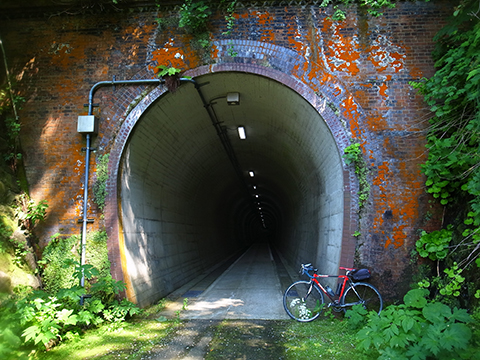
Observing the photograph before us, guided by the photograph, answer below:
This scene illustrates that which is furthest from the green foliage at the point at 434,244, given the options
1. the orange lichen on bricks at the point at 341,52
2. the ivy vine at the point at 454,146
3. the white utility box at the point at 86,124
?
the white utility box at the point at 86,124

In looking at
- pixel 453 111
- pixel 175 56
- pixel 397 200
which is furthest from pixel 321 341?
pixel 175 56

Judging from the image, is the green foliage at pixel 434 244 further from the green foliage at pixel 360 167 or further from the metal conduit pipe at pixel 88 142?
the metal conduit pipe at pixel 88 142

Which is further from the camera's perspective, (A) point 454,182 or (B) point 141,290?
(B) point 141,290

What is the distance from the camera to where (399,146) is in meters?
6.62

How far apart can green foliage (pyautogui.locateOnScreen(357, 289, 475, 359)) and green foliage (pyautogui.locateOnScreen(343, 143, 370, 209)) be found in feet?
8.04

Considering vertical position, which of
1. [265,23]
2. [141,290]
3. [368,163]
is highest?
[265,23]

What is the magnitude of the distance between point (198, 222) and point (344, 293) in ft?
29.6

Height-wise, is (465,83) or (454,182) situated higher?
(465,83)

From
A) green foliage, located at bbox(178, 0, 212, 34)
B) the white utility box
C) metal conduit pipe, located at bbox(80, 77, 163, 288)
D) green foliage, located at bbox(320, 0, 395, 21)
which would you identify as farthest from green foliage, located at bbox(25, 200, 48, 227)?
green foliage, located at bbox(320, 0, 395, 21)

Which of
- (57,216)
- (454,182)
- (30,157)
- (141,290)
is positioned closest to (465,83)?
(454,182)

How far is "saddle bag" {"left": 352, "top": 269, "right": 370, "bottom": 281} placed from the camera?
19.9 ft

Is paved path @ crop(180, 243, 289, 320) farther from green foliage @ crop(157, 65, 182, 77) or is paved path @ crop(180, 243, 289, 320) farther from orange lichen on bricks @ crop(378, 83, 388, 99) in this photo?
green foliage @ crop(157, 65, 182, 77)

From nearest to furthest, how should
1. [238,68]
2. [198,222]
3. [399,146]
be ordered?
1. [399,146]
2. [238,68]
3. [198,222]

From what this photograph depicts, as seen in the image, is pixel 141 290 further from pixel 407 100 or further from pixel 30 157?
pixel 407 100
